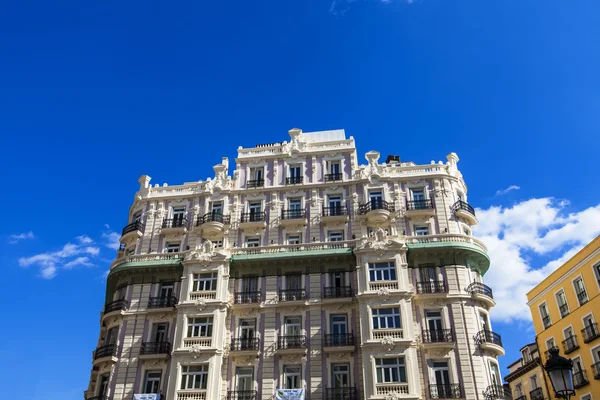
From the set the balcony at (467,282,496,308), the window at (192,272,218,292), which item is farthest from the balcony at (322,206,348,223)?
the balcony at (467,282,496,308)

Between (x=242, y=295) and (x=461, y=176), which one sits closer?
(x=242, y=295)

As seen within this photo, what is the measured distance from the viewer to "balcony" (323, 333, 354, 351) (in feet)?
111

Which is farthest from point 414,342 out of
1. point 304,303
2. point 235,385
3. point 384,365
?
point 235,385

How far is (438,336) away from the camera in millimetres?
33719

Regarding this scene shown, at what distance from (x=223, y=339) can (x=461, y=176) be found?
21.9 metres

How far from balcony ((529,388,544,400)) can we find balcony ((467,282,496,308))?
Answer: 57.5 ft

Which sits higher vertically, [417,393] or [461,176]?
[461,176]

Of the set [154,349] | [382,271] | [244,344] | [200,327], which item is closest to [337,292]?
[382,271]

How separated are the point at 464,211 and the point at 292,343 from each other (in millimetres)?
15739

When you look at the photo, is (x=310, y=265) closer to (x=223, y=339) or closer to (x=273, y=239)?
(x=273, y=239)

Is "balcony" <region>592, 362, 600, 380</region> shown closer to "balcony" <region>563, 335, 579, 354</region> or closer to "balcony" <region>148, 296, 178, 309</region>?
"balcony" <region>563, 335, 579, 354</region>

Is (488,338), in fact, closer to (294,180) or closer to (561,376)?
(294,180)

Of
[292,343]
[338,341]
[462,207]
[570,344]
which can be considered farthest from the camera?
[570,344]

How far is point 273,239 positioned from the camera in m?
39.7
